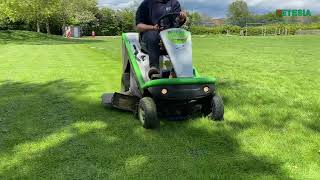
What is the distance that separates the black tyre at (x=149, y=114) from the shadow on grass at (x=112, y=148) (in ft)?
0.33

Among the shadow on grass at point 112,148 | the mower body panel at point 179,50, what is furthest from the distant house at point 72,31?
the mower body panel at point 179,50

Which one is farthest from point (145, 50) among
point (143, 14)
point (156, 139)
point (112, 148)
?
point (112, 148)

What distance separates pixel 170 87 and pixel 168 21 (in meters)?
1.15

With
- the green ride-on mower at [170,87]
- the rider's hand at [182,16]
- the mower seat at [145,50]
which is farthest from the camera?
the rider's hand at [182,16]

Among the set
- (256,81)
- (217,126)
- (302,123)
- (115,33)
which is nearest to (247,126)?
(217,126)

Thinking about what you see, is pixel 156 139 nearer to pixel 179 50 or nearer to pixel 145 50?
pixel 179 50

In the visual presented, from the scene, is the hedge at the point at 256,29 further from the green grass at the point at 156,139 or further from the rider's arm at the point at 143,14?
the rider's arm at the point at 143,14

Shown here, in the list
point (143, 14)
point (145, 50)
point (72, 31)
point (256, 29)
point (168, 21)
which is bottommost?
point (256, 29)

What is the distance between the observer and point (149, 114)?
213 inches

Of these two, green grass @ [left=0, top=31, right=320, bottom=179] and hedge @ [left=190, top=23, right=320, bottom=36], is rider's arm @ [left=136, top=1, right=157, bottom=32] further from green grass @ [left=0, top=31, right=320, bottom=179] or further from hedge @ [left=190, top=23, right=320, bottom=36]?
hedge @ [left=190, top=23, right=320, bottom=36]

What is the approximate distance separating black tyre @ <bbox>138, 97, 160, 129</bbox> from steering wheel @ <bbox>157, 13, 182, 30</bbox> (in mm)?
1086

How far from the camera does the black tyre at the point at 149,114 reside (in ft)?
17.7

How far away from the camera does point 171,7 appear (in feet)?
20.8

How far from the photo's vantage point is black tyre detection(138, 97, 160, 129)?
17.7 ft
